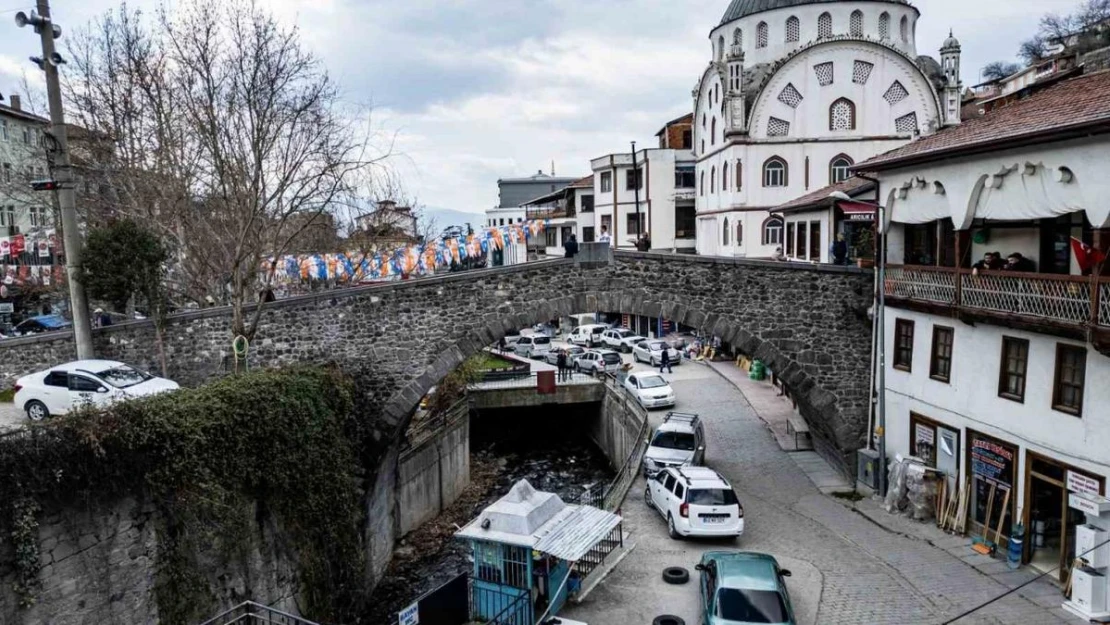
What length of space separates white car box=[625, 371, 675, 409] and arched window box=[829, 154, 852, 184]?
1516 cm

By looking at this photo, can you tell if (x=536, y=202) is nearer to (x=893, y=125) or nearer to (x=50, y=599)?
(x=893, y=125)

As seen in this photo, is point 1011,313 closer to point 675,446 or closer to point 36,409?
point 675,446

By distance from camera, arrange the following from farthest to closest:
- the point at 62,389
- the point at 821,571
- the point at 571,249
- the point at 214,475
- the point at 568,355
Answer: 1. the point at 568,355
2. the point at 571,249
3. the point at 821,571
4. the point at 62,389
5. the point at 214,475

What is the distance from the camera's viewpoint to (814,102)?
38969 mm

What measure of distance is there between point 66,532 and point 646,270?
46.9 ft

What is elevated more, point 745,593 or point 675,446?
point 745,593

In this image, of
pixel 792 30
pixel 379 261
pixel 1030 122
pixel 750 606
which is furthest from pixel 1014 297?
pixel 792 30

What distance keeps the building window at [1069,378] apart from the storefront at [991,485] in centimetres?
151

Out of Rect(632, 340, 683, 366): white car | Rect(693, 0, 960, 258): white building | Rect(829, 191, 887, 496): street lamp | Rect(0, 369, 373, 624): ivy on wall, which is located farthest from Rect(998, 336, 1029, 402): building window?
Rect(632, 340, 683, 366): white car

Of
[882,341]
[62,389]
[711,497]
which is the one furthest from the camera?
[882,341]

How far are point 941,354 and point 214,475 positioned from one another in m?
15.6

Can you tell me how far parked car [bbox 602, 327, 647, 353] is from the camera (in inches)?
1895

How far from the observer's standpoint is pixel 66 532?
438 inches

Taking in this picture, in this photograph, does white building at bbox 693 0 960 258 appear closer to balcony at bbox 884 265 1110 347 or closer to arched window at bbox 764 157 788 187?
arched window at bbox 764 157 788 187
